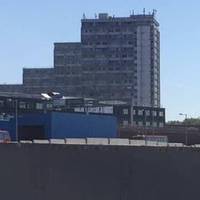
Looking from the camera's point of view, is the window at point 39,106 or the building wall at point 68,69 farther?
the building wall at point 68,69

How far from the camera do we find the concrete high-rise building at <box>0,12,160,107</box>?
170125 mm

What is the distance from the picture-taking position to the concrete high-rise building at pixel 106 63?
558 ft

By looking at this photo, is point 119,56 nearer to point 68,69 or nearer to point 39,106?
point 68,69

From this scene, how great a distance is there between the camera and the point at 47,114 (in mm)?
71750

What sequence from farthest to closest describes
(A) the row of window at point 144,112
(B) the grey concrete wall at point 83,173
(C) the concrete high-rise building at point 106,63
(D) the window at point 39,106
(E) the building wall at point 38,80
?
(E) the building wall at point 38,80 → (C) the concrete high-rise building at point 106,63 → (A) the row of window at point 144,112 → (D) the window at point 39,106 → (B) the grey concrete wall at point 83,173

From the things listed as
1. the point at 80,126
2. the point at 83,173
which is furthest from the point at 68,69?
the point at 83,173

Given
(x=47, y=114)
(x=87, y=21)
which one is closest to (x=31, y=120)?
(x=47, y=114)

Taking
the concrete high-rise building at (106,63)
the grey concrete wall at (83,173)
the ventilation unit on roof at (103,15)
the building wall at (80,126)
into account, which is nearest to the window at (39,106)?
the building wall at (80,126)

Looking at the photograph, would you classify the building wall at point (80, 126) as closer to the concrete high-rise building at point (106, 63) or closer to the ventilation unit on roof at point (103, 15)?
the concrete high-rise building at point (106, 63)

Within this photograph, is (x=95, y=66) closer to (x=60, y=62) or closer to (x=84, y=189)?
(x=60, y=62)

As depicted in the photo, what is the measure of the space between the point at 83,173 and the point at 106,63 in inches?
6084

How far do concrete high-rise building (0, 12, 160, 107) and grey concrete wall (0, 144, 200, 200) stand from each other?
152 metres

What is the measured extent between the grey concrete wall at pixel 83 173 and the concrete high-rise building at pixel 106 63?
151952mm

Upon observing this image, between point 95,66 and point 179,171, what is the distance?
154396 millimetres
